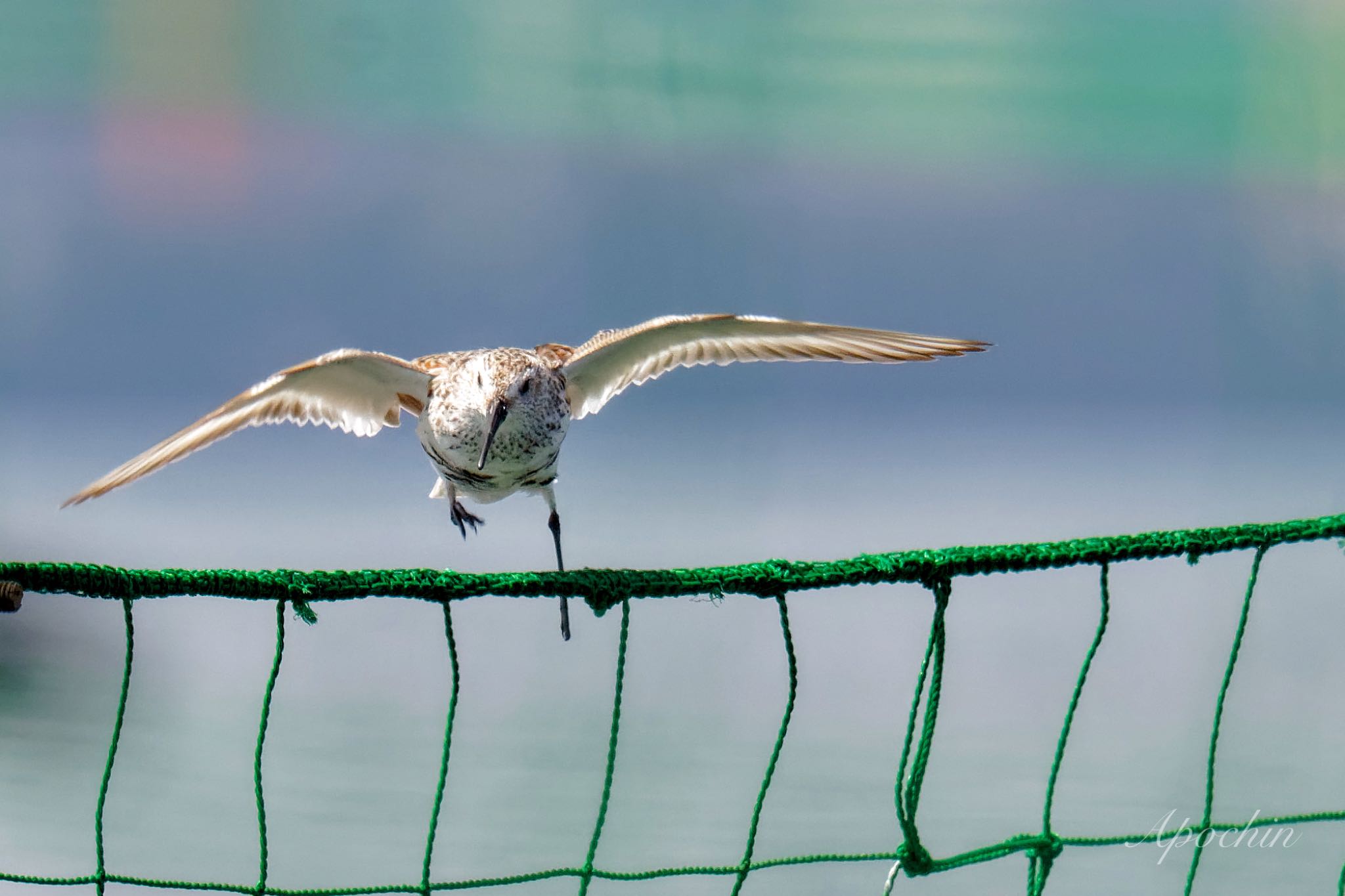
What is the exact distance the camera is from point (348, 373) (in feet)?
6.50

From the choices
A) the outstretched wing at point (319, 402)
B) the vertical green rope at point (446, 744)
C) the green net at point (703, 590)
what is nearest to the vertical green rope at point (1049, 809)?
the green net at point (703, 590)

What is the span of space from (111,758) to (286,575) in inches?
8.1

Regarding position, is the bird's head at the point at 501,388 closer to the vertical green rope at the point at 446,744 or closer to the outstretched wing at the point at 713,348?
the outstretched wing at the point at 713,348

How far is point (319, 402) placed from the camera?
2055 millimetres

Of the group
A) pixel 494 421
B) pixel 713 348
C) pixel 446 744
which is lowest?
pixel 446 744

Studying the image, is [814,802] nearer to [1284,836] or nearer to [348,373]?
[1284,836]

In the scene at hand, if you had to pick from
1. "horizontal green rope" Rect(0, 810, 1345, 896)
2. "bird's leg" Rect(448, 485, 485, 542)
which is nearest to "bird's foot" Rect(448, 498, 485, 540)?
"bird's leg" Rect(448, 485, 485, 542)

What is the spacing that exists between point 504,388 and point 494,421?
0.05m

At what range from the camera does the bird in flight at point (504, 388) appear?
1.86m

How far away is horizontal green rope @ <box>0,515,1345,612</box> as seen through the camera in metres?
1.08

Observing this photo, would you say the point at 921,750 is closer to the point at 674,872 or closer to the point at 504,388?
the point at 674,872

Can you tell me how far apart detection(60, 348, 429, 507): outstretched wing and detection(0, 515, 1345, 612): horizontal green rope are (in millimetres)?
655

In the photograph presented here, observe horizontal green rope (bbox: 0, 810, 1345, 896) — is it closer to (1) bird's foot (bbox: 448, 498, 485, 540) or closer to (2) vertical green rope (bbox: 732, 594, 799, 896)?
(2) vertical green rope (bbox: 732, 594, 799, 896)

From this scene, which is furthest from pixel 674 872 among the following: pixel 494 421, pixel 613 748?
pixel 494 421
